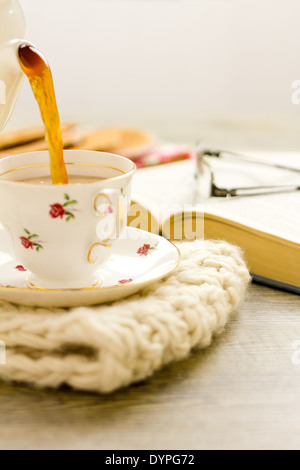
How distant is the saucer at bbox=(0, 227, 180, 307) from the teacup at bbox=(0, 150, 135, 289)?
0.07 feet

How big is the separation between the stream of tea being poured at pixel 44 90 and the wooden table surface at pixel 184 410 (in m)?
Answer: 0.22

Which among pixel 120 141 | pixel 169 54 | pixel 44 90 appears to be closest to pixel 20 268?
pixel 44 90

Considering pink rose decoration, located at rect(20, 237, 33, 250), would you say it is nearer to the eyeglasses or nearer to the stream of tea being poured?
the stream of tea being poured

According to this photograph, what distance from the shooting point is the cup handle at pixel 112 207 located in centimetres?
45

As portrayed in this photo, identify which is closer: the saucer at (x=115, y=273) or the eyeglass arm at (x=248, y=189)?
the saucer at (x=115, y=273)

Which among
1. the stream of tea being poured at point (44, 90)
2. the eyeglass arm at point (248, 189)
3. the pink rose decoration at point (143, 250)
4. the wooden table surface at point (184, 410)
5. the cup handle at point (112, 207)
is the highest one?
the stream of tea being poured at point (44, 90)

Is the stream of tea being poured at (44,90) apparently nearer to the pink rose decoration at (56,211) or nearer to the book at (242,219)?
the pink rose decoration at (56,211)

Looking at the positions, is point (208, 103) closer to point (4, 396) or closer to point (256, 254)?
point (256, 254)

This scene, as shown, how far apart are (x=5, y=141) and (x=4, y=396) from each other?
2.49 ft

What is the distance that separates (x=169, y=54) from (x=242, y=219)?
243cm

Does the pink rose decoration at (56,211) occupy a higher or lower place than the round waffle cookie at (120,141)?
higher

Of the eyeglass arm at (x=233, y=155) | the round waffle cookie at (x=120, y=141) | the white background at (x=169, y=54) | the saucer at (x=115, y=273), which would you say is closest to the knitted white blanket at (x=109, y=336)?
the saucer at (x=115, y=273)

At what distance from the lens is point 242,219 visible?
0.60 meters

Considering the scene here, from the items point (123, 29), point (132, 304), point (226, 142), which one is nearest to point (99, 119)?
point (226, 142)
